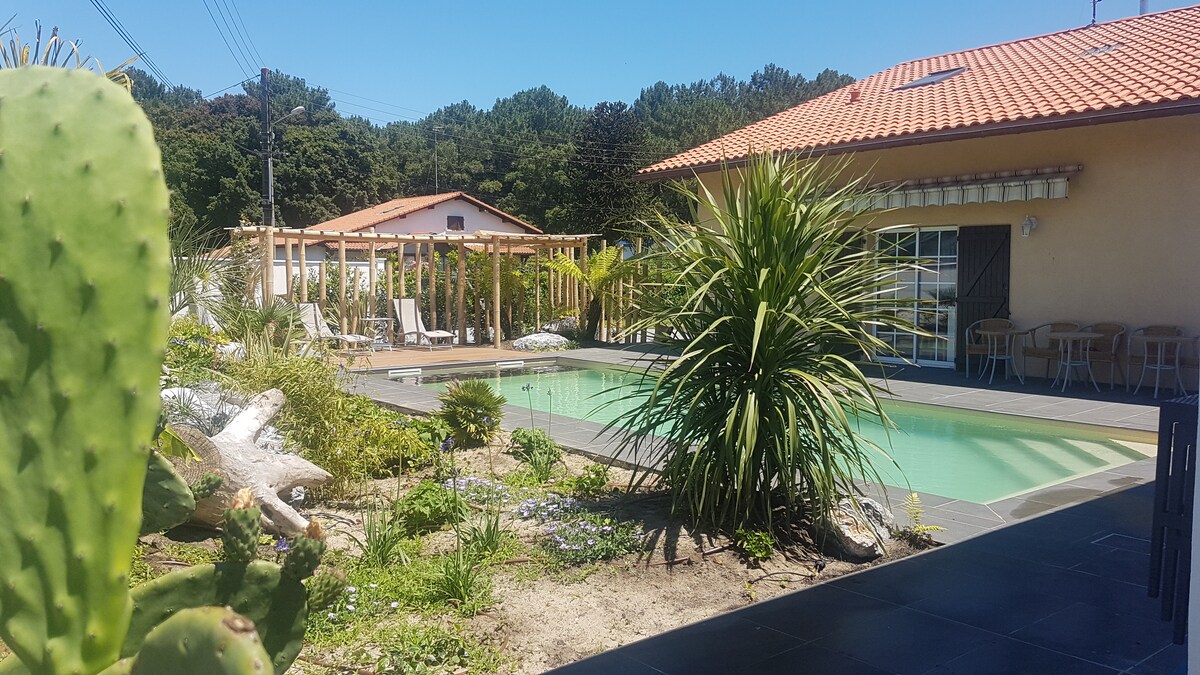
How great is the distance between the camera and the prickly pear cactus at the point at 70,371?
1461 millimetres

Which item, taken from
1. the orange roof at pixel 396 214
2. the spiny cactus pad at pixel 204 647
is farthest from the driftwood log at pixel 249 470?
the orange roof at pixel 396 214

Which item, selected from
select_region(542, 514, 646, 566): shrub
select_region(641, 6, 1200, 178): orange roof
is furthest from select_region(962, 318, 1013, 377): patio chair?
select_region(542, 514, 646, 566): shrub

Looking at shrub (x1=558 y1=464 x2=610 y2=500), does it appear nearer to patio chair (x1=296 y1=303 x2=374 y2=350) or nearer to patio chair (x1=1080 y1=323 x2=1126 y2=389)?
patio chair (x1=1080 y1=323 x2=1126 y2=389)

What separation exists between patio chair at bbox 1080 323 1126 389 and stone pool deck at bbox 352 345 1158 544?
44cm

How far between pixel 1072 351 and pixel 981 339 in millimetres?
1593

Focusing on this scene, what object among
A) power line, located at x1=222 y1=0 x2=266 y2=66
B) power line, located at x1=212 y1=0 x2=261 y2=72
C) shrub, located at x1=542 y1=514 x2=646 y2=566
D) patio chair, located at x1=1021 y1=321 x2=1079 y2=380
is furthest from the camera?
power line, located at x1=222 y1=0 x2=266 y2=66

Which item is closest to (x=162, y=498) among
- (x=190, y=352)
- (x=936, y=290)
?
(x=190, y=352)

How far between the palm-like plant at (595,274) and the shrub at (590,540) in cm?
1298

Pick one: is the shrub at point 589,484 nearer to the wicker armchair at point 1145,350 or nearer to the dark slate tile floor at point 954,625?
the dark slate tile floor at point 954,625

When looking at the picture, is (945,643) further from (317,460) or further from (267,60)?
(267,60)

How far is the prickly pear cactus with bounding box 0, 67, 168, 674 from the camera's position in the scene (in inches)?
57.5

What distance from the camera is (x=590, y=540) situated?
15.5 ft

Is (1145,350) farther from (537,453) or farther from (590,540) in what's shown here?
(590,540)

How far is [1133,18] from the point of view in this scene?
16.3 metres
